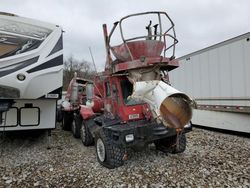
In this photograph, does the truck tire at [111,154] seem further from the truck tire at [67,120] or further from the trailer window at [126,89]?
the truck tire at [67,120]

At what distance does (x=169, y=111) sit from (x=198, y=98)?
5912 millimetres

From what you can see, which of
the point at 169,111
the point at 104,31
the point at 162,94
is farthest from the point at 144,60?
the point at 104,31

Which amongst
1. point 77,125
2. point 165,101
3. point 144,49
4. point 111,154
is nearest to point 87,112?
point 77,125

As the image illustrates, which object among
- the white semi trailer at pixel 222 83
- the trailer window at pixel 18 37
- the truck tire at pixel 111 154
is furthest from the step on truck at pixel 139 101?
the white semi trailer at pixel 222 83

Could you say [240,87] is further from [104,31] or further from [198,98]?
[104,31]

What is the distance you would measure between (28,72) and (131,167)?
2.87 m

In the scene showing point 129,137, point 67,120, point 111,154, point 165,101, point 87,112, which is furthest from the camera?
point 67,120

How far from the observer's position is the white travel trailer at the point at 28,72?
15.5ft

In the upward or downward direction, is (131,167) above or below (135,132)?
below

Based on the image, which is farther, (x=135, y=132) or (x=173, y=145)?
Answer: (x=173, y=145)

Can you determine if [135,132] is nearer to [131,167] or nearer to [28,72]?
[131,167]

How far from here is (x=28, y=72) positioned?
479cm

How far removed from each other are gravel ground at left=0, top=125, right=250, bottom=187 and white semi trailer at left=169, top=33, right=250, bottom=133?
4.54 ft

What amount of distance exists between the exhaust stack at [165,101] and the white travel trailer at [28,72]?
2.14 m
